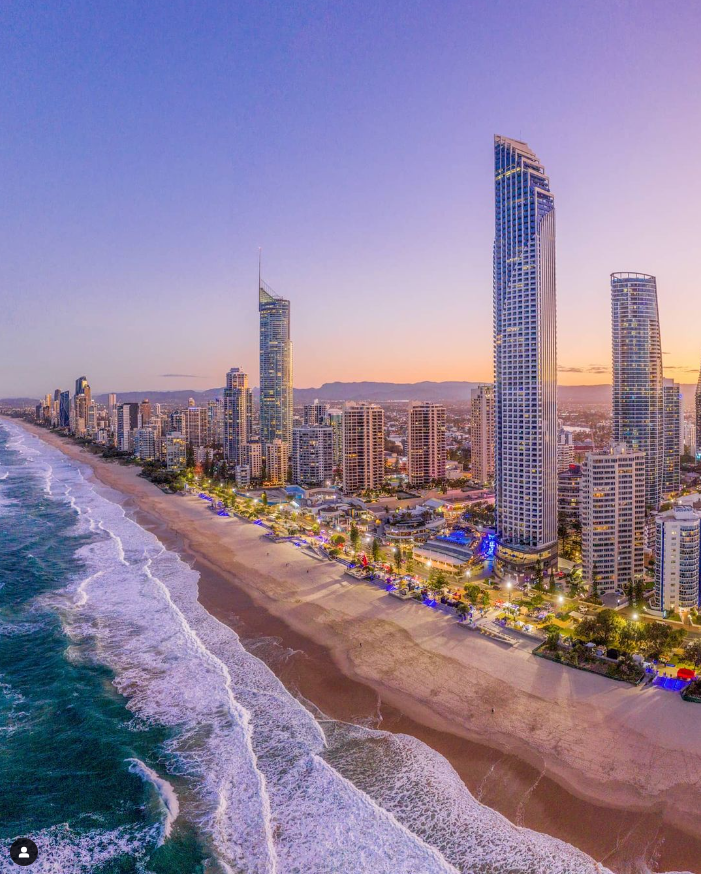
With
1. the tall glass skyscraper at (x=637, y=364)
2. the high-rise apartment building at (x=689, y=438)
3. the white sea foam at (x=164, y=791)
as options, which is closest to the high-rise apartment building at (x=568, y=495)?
the tall glass skyscraper at (x=637, y=364)

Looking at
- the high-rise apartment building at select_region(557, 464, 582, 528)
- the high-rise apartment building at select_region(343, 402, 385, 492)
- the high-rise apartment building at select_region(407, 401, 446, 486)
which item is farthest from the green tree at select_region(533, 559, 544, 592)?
the high-rise apartment building at select_region(407, 401, 446, 486)

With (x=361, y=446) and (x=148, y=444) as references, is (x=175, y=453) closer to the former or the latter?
(x=148, y=444)

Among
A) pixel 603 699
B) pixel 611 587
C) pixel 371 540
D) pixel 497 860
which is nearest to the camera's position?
pixel 497 860

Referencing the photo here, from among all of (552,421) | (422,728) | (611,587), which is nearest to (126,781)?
(422,728)

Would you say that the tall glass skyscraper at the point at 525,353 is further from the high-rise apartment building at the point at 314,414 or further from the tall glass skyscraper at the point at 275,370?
the tall glass skyscraper at the point at 275,370

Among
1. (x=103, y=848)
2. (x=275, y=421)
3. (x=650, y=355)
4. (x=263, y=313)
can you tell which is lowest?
(x=103, y=848)

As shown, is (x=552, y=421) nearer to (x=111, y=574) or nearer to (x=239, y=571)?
(x=239, y=571)
